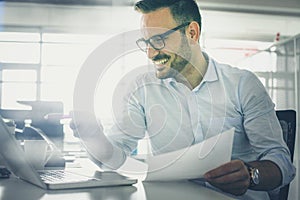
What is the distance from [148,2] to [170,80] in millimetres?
283

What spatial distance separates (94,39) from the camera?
5.64ft

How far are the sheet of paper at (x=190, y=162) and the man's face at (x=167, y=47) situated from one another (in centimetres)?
40

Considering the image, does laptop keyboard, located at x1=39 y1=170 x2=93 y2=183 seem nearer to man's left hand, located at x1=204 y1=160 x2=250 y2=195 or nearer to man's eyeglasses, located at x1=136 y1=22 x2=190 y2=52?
man's left hand, located at x1=204 y1=160 x2=250 y2=195

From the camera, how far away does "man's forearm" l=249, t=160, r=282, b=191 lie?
93cm

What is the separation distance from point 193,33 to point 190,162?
1.77 ft

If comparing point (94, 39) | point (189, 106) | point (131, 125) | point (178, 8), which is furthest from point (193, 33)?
point (94, 39)

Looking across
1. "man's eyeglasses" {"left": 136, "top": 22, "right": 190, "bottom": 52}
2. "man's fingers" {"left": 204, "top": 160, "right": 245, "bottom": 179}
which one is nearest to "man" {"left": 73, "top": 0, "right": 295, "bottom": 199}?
"man's eyeglasses" {"left": 136, "top": 22, "right": 190, "bottom": 52}

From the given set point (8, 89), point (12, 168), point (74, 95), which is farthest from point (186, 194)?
point (8, 89)

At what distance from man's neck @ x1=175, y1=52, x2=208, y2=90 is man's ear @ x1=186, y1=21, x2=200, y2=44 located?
52mm

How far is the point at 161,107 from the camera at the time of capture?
1122 mm

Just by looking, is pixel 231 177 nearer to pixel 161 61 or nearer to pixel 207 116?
pixel 207 116

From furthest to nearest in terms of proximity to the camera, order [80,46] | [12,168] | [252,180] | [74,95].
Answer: [80,46] → [74,95] → [252,180] → [12,168]

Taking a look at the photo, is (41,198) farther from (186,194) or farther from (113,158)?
(113,158)

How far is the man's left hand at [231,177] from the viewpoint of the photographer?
78 cm
